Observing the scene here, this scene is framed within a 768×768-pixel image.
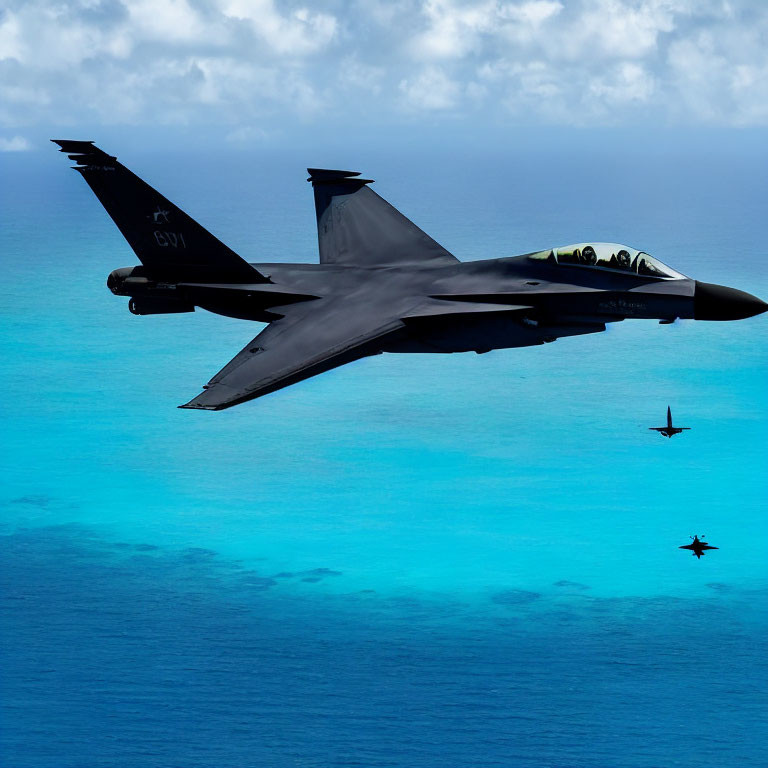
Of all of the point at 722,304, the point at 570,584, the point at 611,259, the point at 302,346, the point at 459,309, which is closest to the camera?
the point at 302,346

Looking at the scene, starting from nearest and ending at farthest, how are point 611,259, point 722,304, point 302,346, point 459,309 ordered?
point 302,346 < point 722,304 < point 459,309 < point 611,259

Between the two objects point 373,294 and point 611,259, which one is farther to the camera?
point 373,294

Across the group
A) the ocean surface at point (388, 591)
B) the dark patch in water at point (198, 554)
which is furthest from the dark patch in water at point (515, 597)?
the dark patch in water at point (198, 554)

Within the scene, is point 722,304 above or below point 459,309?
below

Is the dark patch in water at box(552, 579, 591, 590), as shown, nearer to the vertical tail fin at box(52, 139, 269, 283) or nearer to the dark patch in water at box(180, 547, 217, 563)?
the dark patch in water at box(180, 547, 217, 563)

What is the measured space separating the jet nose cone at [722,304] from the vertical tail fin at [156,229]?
1787cm

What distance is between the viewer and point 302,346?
4216 centimetres

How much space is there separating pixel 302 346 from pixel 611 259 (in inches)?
499

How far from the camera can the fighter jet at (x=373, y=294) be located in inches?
1677

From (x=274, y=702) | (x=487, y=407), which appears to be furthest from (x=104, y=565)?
(x=487, y=407)

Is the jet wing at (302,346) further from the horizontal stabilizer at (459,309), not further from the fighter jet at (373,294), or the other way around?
the horizontal stabilizer at (459,309)

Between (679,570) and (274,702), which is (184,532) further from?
(679,570)

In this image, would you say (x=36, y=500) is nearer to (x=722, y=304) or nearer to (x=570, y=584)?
(x=570, y=584)

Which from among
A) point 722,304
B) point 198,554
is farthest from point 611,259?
point 198,554
